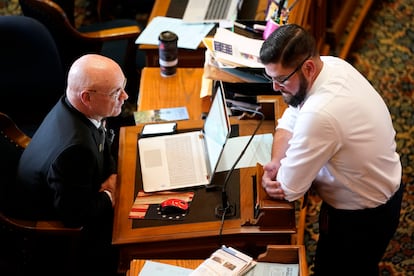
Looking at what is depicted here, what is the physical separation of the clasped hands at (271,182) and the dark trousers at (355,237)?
0.26 metres

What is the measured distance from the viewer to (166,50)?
269cm

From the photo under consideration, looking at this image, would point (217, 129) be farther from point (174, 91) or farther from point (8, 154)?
point (8, 154)

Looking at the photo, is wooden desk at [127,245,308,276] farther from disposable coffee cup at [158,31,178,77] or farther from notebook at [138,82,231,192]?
disposable coffee cup at [158,31,178,77]

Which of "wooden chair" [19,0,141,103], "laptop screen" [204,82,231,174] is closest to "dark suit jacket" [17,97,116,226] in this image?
"laptop screen" [204,82,231,174]

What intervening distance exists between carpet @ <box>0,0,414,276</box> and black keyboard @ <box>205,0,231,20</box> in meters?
1.12

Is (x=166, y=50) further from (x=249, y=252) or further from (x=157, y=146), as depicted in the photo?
(x=249, y=252)

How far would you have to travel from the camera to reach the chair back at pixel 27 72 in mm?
2750

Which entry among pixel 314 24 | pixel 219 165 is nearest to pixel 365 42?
pixel 314 24

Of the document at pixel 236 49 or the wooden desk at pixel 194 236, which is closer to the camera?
the wooden desk at pixel 194 236

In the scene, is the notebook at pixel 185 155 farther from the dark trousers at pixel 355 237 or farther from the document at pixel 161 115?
the dark trousers at pixel 355 237

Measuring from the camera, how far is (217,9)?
3178 millimetres

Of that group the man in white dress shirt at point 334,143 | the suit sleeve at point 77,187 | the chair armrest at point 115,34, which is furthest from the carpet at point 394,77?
the chair armrest at point 115,34

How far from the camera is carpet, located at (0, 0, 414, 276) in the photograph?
2982mm

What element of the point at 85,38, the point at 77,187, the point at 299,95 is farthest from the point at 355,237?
the point at 85,38
